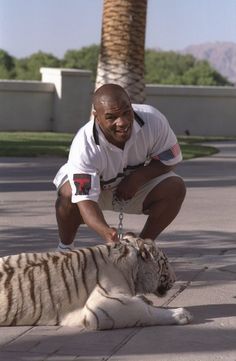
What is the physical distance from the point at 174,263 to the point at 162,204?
30.6 inches

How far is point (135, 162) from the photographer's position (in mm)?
7316

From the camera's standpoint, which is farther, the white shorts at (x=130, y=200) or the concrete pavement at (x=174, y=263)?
the white shorts at (x=130, y=200)

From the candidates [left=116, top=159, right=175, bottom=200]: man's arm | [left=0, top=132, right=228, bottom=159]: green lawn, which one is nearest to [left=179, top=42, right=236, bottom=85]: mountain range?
[left=0, top=132, right=228, bottom=159]: green lawn

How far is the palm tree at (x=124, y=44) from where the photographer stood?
16.2 meters

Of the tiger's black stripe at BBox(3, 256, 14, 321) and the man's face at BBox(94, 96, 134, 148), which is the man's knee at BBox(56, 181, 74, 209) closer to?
the man's face at BBox(94, 96, 134, 148)

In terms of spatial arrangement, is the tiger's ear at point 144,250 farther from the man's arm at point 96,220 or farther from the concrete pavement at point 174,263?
the concrete pavement at point 174,263

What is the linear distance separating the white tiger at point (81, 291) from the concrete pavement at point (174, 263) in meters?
0.07

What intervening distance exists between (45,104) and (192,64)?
123 ft

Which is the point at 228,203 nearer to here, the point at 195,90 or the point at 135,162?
the point at 135,162

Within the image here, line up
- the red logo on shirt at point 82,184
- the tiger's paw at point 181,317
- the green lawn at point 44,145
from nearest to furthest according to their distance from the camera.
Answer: the tiger's paw at point 181,317 → the red logo on shirt at point 82,184 → the green lawn at point 44,145

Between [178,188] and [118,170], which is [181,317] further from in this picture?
[178,188]

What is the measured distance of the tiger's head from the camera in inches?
251

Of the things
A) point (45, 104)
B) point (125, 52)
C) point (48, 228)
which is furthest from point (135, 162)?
point (45, 104)

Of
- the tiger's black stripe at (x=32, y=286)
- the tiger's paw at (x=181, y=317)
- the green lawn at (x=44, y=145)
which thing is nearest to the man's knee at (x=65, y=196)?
the tiger's black stripe at (x=32, y=286)
